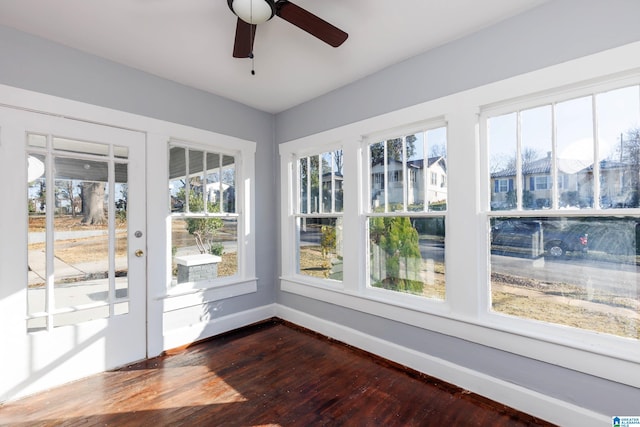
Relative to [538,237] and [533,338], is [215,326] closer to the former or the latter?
[533,338]

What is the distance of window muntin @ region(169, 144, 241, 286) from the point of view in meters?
3.08

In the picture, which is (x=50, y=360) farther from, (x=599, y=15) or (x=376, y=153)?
(x=599, y=15)

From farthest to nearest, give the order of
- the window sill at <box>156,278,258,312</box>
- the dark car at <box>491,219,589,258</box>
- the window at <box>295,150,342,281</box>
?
1. the window at <box>295,150,342,281</box>
2. the window sill at <box>156,278,258,312</box>
3. the dark car at <box>491,219,589,258</box>

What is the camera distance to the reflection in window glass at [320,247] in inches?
131

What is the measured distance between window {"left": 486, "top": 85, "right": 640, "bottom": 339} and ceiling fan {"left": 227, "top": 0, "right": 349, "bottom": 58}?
53.4 inches

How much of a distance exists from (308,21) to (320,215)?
2.04m

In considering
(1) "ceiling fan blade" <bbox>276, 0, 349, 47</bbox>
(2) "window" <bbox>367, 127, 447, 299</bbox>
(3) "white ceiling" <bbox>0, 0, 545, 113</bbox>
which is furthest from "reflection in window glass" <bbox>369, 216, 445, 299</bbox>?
(1) "ceiling fan blade" <bbox>276, 0, 349, 47</bbox>

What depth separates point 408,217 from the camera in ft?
8.91

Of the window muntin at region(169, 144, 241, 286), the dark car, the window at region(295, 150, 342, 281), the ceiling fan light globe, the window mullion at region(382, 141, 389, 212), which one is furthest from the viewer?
the window at region(295, 150, 342, 281)

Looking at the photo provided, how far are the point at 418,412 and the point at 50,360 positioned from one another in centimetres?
277

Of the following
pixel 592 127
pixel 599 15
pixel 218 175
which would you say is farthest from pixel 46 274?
pixel 599 15

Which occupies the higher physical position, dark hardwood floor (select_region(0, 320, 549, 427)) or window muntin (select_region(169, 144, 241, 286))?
window muntin (select_region(169, 144, 241, 286))

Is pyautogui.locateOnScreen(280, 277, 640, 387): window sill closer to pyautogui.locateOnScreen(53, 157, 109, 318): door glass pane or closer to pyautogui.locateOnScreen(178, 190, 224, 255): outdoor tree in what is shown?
pyautogui.locateOnScreen(178, 190, 224, 255): outdoor tree

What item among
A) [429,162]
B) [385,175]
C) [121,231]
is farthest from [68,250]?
[429,162]
